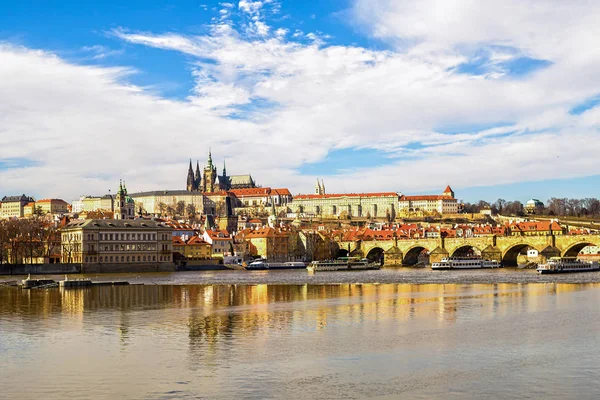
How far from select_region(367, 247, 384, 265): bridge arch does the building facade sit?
32.4 meters

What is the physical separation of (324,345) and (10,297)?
28.2 meters

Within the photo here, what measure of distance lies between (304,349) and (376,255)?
319 feet

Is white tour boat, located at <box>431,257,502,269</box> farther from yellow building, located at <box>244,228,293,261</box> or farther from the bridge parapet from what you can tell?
yellow building, located at <box>244,228,293,261</box>

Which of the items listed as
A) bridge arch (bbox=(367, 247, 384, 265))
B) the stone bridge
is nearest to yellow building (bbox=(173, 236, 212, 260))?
the stone bridge

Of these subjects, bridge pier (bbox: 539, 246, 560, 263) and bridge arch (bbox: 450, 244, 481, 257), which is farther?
bridge arch (bbox: 450, 244, 481, 257)

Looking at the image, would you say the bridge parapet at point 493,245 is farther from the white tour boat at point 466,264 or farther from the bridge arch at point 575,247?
the white tour boat at point 466,264

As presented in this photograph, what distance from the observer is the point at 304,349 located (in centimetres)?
2369

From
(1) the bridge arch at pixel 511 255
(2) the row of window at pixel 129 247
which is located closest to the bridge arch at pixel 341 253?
(1) the bridge arch at pixel 511 255

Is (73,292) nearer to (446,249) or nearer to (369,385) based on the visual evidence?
(369,385)

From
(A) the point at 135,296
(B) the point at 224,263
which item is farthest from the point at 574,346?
(B) the point at 224,263

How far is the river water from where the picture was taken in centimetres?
1862

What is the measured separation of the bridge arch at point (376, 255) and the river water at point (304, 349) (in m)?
76.2

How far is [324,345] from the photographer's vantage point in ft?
80.3

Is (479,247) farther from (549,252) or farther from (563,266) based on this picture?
(563,266)
